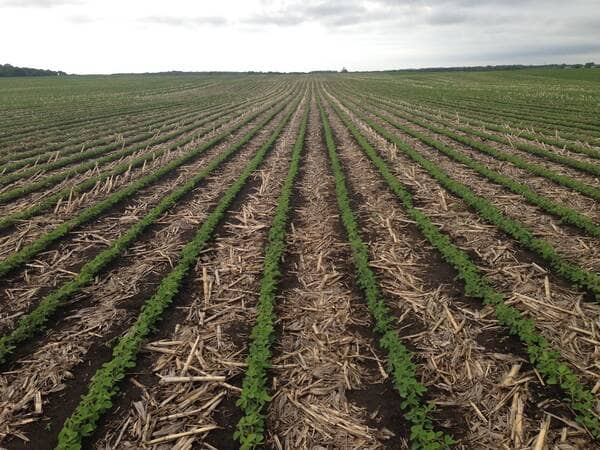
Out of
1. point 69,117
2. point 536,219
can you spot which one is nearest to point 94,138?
point 69,117

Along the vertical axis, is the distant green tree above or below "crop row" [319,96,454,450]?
above

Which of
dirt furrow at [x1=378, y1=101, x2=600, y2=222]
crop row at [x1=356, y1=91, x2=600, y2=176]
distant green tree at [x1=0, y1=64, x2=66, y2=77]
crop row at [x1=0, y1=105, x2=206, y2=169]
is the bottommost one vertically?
dirt furrow at [x1=378, y1=101, x2=600, y2=222]

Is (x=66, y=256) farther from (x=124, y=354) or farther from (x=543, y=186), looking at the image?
(x=543, y=186)

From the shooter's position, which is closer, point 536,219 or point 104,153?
point 536,219

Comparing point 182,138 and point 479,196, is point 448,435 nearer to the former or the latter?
point 479,196

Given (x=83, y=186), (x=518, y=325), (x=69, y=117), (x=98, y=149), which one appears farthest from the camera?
(x=69, y=117)

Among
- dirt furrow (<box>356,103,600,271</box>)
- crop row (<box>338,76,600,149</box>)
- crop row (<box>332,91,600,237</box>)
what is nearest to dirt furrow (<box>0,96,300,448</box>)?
dirt furrow (<box>356,103,600,271</box>)

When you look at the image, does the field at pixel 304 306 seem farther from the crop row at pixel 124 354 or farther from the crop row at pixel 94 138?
the crop row at pixel 94 138

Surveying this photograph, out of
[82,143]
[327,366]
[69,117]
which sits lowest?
[327,366]

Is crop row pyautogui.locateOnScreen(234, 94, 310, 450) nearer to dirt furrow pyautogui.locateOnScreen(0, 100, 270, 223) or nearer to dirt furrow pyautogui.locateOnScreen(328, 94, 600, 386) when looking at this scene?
dirt furrow pyautogui.locateOnScreen(328, 94, 600, 386)

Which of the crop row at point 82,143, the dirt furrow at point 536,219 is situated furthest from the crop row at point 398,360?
the crop row at point 82,143

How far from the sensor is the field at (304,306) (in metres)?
3.88

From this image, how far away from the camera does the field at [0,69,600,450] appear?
3875mm

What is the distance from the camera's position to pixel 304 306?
222 inches
